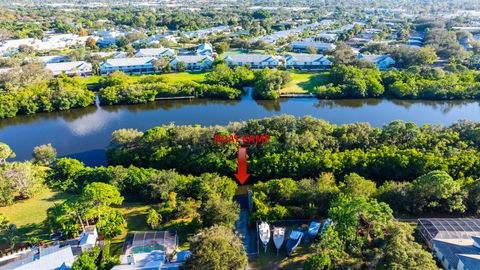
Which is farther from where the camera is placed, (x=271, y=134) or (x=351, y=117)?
(x=351, y=117)

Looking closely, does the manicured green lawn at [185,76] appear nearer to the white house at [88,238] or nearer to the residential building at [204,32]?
the residential building at [204,32]

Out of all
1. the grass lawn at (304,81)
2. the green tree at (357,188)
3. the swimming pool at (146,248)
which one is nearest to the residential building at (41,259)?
the swimming pool at (146,248)

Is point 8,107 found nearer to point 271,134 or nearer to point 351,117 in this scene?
point 271,134

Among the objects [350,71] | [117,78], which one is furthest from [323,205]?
[117,78]

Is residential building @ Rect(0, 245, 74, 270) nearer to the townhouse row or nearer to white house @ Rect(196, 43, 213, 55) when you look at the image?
the townhouse row

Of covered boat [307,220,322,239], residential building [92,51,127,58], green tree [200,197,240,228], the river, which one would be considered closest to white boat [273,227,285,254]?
covered boat [307,220,322,239]
